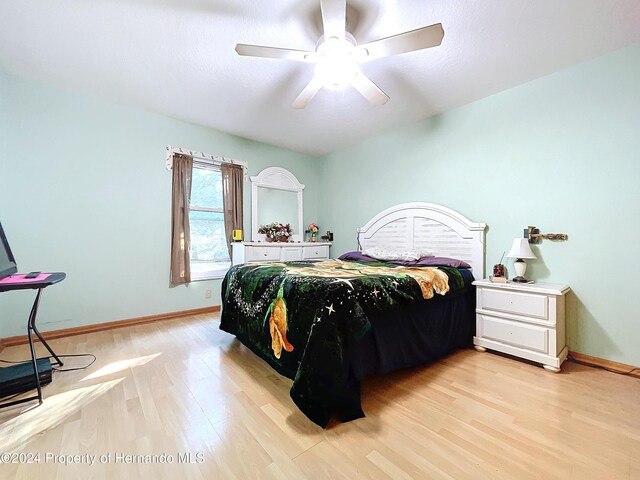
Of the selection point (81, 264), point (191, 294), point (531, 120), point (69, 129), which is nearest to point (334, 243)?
point (191, 294)

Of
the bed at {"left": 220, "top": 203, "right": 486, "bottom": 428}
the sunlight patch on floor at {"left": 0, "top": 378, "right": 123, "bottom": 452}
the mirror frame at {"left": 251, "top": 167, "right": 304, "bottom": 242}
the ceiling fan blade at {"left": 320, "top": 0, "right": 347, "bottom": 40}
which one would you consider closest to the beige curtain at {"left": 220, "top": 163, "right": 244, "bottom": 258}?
the mirror frame at {"left": 251, "top": 167, "right": 304, "bottom": 242}

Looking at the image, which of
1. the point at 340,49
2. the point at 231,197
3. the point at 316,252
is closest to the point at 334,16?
the point at 340,49

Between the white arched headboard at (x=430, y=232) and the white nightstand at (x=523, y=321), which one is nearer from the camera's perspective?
the white nightstand at (x=523, y=321)

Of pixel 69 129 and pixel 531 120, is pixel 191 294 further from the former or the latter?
pixel 531 120

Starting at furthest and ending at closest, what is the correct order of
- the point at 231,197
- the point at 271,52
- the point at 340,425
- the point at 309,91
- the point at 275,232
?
1. the point at 275,232
2. the point at 231,197
3. the point at 309,91
4. the point at 271,52
5. the point at 340,425

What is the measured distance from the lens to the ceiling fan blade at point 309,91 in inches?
80.0

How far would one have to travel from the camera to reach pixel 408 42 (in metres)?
1.62

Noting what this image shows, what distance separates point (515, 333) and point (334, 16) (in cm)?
262

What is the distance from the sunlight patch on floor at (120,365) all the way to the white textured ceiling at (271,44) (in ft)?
8.17

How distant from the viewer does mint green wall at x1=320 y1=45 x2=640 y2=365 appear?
6.58 ft

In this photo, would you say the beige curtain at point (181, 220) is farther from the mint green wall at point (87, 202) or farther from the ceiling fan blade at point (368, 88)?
the ceiling fan blade at point (368, 88)

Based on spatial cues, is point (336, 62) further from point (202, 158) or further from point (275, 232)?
point (275, 232)

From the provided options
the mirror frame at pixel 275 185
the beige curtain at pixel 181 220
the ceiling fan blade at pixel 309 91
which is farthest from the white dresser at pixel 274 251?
the ceiling fan blade at pixel 309 91

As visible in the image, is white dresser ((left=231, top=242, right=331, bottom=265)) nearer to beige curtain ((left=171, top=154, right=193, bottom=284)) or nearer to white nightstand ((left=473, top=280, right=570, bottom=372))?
beige curtain ((left=171, top=154, right=193, bottom=284))
